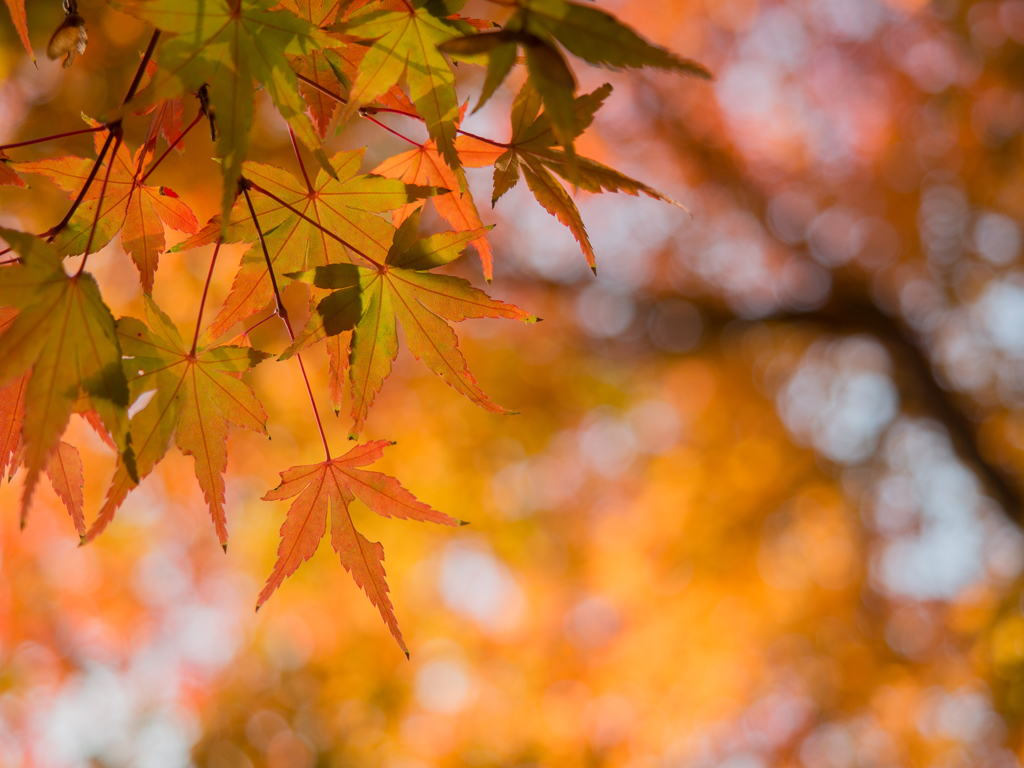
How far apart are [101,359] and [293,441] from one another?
437 centimetres

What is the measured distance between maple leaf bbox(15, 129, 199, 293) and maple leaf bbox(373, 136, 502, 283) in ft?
0.86

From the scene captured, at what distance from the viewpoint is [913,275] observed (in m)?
5.62

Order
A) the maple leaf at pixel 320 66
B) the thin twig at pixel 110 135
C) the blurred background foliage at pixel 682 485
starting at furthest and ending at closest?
the blurred background foliage at pixel 682 485 → the maple leaf at pixel 320 66 → the thin twig at pixel 110 135

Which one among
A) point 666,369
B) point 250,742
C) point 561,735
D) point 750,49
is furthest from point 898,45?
Result: point 250,742

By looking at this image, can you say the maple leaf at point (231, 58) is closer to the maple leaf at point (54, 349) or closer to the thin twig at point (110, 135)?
the thin twig at point (110, 135)

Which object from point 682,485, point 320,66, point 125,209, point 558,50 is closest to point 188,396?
point 125,209

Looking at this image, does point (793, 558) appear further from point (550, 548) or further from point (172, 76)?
point (172, 76)

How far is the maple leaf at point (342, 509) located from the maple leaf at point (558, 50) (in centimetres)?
42

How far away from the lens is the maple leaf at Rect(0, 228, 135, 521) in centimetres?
52

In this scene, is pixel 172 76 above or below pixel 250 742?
above

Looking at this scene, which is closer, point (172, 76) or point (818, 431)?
point (172, 76)

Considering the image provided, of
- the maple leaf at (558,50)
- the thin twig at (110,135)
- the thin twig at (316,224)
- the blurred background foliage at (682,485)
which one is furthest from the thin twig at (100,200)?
the blurred background foliage at (682,485)

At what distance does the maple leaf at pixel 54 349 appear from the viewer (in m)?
0.52

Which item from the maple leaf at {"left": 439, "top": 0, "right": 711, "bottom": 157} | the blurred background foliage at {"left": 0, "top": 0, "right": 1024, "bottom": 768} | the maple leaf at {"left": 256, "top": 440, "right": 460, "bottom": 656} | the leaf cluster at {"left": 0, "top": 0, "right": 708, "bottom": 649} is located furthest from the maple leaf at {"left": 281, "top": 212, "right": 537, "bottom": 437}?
the blurred background foliage at {"left": 0, "top": 0, "right": 1024, "bottom": 768}
